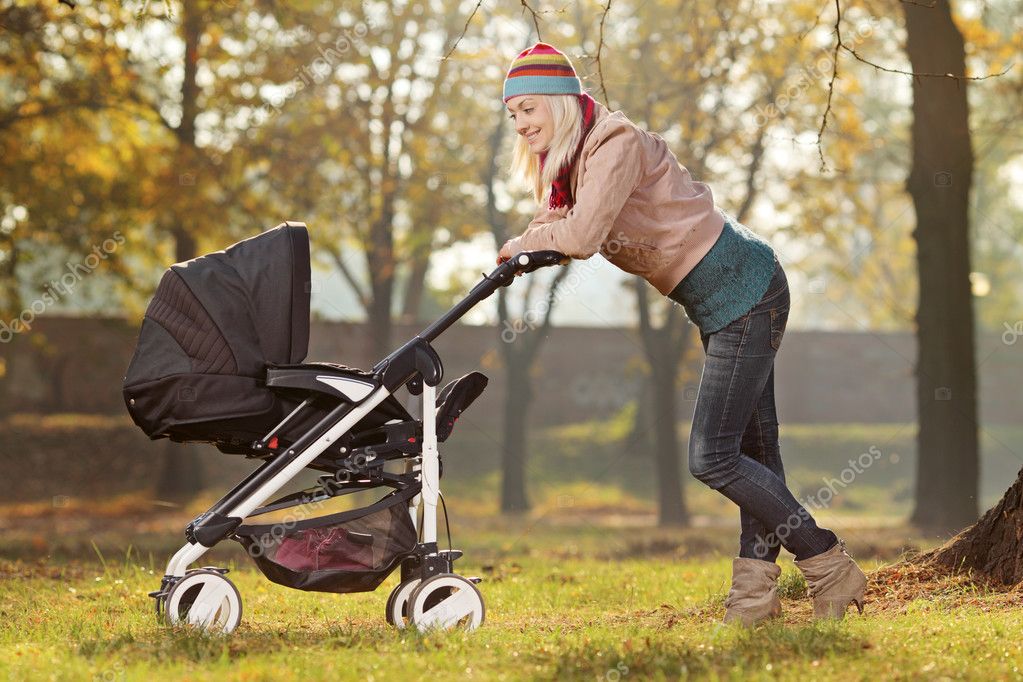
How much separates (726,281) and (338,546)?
1.50 m

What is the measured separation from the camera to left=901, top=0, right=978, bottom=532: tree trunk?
8.68 m

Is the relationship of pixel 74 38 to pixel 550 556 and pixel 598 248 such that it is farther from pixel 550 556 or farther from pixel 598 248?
pixel 598 248

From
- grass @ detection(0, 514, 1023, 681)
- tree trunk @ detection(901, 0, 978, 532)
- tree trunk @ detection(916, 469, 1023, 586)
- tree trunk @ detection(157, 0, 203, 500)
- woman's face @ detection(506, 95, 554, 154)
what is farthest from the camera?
tree trunk @ detection(157, 0, 203, 500)

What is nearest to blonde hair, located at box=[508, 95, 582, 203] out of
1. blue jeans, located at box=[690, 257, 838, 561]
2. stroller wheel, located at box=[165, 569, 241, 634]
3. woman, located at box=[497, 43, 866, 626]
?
woman, located at box=[497, 43, 866, 626]

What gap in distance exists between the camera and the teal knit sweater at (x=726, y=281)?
143 inches

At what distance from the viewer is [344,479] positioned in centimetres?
379

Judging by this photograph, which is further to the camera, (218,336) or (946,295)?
(946,295)

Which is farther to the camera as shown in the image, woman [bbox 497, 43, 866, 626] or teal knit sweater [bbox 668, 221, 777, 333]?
teal knit sweater [bbox 668, 221, 777, 333]

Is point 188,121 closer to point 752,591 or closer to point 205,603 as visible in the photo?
point 205,603

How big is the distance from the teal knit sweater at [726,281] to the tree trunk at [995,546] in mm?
1575

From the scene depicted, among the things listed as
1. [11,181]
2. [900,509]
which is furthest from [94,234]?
[900,509]

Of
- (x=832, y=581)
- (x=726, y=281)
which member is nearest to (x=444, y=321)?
(x=726, y=281)

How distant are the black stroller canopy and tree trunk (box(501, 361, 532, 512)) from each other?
1142 cm

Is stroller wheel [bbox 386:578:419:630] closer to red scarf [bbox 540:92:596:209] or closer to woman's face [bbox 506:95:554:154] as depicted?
red scarf [bbox 540:92:596:209]
